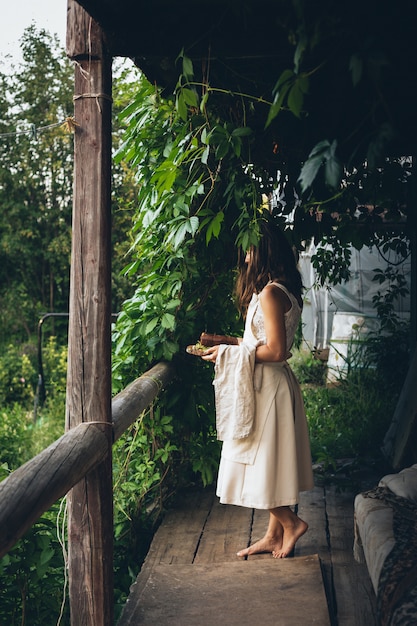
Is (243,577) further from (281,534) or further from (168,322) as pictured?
(168,322)

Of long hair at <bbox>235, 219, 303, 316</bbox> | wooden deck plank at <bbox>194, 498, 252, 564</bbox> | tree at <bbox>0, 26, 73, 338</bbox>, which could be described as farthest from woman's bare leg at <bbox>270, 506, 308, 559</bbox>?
tree at <bbox>0, 26, 73, 338</bbox>

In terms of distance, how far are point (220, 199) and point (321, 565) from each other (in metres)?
2.16

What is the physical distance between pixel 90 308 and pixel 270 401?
120cm

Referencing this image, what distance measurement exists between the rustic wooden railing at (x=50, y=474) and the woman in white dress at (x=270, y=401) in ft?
2.19

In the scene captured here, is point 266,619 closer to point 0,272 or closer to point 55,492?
point 55,492

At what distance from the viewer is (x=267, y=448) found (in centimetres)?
360

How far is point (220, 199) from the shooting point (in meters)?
4.38

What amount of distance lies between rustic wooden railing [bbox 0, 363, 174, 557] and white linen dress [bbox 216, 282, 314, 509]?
647 millimetres

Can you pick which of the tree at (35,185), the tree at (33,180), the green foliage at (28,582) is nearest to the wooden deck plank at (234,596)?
the green foliage at (28,582)

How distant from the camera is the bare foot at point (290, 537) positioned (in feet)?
12.2

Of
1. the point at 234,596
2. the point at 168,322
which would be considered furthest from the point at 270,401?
the point at 234,596

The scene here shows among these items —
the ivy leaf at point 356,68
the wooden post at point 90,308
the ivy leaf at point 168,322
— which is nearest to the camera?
the ivy leaf at point 356,68

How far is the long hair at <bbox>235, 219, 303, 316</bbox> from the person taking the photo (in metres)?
3.63

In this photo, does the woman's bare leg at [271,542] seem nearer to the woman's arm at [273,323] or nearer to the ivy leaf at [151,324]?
the woman's arm at [273,323]
